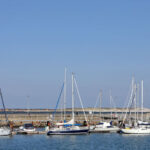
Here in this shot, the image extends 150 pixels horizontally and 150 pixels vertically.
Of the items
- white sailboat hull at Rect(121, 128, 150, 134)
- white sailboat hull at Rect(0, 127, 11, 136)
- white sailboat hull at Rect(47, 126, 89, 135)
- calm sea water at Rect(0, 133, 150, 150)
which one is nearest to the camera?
calm sea water at Rect(0, 133, 150, 150)

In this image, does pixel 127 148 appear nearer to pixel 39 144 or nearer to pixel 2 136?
pixel 39 144

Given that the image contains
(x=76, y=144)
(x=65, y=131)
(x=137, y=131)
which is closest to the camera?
(x=76, y=144)

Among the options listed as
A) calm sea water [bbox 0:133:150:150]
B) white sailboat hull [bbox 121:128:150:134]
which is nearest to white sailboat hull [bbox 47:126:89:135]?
calm sea water [bbox 0:133:150:150]

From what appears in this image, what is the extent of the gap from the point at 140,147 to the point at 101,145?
203 inches

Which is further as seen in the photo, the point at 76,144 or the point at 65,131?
the point at 65,131


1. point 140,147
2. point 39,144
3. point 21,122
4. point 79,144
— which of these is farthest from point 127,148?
point 21,122

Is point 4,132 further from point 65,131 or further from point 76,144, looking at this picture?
point 76,144

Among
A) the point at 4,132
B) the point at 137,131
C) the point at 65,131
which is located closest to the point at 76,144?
the point at 65,131

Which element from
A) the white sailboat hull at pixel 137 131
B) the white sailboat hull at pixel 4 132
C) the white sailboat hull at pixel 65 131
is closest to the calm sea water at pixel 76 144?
the white sailboat hull at pixel 65 131

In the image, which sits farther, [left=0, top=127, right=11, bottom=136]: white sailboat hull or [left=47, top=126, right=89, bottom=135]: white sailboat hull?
[left=0, top=127, right=11, bottom=136]: white sailboat hull

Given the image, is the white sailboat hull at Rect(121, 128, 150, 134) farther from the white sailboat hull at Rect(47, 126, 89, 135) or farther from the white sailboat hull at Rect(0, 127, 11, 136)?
the white sailboat hull at Rect(0, 127, 11, 136)

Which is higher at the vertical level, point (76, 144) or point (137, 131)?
point (137, 131)

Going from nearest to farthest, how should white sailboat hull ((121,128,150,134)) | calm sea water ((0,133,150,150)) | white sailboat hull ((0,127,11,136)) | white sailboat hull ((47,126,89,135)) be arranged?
1. calm sea water ((0,133,150,150))
2. white sailboat hull ((47,126,89,135))
3. white sailboat hull ((0,127,11,136))
4. white sailboat hull ((121,128,150,134))

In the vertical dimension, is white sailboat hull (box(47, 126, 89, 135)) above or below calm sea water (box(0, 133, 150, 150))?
above
